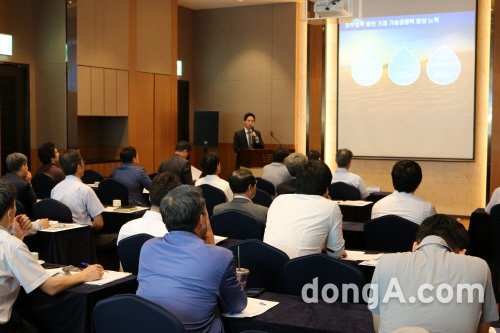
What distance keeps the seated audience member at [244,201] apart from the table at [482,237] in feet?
6.81

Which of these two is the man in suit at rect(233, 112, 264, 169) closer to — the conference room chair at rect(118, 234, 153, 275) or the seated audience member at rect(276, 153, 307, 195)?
the seated audience member at rect(276, 153, 307, 195)

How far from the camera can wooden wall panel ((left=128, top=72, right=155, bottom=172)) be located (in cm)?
1039

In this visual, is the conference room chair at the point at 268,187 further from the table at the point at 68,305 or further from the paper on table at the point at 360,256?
the table at the point at 68,305

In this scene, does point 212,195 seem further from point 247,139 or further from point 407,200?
point 247,139

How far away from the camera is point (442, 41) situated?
965 cm

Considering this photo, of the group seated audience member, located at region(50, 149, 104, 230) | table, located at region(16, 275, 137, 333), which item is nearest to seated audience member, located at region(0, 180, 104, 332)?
table, located at region(16, 275, 137, 333)

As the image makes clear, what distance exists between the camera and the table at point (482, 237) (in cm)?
553

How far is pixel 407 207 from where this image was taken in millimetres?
4770

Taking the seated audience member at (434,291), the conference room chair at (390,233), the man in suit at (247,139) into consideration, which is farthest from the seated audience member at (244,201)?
the man in suit at (247,139)

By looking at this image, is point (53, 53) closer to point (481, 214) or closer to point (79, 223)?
point (79, 223)

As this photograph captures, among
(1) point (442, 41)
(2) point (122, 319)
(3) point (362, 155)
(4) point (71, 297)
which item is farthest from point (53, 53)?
(2) point (122, 319)

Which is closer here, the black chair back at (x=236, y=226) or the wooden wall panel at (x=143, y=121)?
the black chair back at (x=236, y=226)

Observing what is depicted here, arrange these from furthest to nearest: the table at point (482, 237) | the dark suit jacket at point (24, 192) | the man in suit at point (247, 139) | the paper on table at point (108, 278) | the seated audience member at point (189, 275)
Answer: the man in suit at point (247, 139) < the dark suit jacket at point (24, 192) < the table at point (482, 237) < the paper on table at point (108, 278) < the seated audience member at point (189, 275)

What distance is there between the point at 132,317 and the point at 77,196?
349 cm
